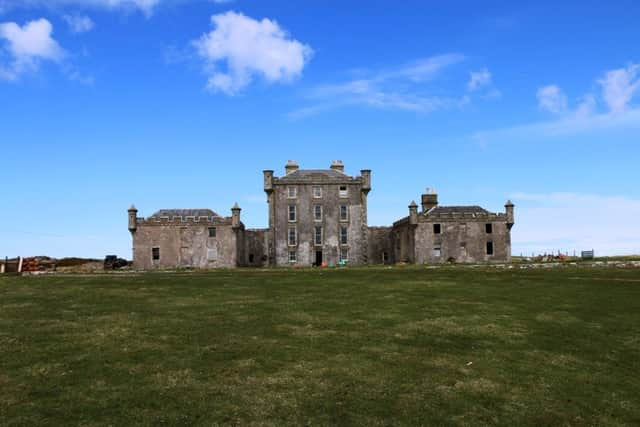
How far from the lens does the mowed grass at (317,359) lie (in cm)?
1299

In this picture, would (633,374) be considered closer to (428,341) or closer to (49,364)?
(428,341)

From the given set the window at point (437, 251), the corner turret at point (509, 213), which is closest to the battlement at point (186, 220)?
the window at point (437, 251)

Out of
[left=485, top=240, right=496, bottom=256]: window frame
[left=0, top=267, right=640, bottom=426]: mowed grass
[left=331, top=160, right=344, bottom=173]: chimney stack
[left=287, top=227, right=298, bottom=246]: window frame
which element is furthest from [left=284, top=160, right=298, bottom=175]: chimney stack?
[left=0, top=267, right=640, bottom=426]: mowed grass

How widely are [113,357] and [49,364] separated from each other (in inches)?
65.0

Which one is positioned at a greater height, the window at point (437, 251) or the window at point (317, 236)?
the window at point (317, 236)

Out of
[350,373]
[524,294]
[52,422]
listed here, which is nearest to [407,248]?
[524,294]

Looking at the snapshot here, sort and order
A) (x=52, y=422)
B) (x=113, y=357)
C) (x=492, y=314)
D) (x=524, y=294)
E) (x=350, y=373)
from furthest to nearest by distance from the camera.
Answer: (x=524, y=294) < (x=492, y=314) < (x=113, y=357) < (x=350, y=373) < (x=52, y=422)

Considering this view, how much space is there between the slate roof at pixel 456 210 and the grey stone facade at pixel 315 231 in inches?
5.0

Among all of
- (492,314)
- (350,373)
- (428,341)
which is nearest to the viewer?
(350,373)

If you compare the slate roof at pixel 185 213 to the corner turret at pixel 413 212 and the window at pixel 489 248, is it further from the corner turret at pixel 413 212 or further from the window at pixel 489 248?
the window at pixel 489 248

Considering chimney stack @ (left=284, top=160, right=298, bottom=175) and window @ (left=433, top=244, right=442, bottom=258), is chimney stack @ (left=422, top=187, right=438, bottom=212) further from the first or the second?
chimney stack @ (left=284, top=160, right=298, bottom=175)

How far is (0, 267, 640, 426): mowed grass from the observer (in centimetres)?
1299

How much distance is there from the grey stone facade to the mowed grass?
42372 millimetres

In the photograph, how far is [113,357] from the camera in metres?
16.2
